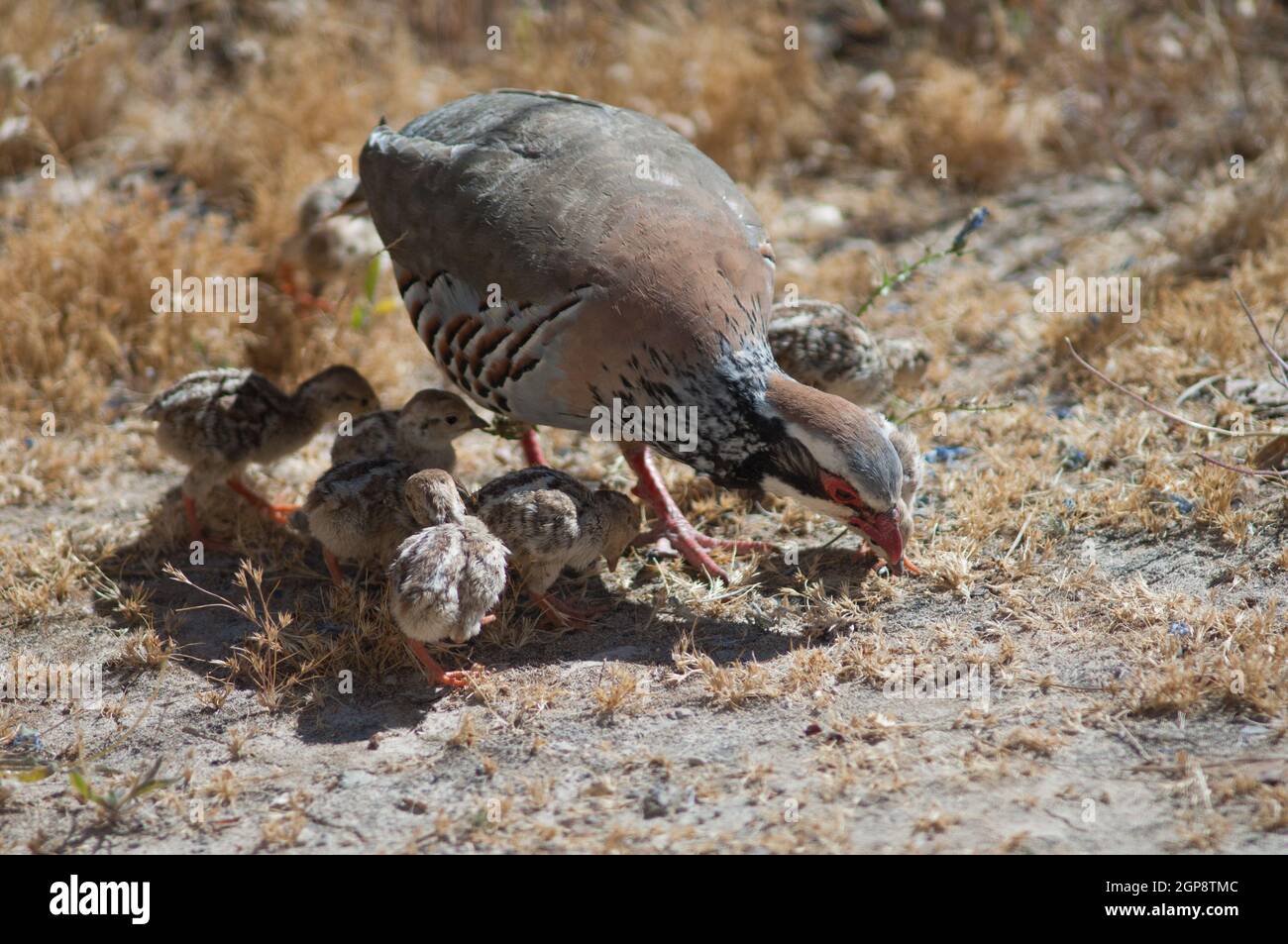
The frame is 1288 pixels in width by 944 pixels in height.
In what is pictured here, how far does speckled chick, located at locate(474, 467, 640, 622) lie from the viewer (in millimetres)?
4961

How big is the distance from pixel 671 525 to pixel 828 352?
1.10m

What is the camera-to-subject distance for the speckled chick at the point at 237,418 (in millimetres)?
5680

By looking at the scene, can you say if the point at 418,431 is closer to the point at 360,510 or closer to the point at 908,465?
the point at 360,510

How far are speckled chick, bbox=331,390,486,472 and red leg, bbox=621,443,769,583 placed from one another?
0.75 m

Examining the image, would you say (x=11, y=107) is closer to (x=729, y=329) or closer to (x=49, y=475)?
(x=49, y=475)

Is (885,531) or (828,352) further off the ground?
(828,352)

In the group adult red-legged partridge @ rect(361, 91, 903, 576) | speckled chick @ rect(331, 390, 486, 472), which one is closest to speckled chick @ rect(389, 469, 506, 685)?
adult red-legged partridge @ rect(361, 91, 903, 576)

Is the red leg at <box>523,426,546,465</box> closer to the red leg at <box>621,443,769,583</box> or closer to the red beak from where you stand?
the red leg at <box>621,443,769,583</box>

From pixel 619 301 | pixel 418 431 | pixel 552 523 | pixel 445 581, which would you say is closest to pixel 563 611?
pixel 552 523

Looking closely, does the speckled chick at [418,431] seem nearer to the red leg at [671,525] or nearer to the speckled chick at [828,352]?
the red leg at [671,525]

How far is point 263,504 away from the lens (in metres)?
6.00

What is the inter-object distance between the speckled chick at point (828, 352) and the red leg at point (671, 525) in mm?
811

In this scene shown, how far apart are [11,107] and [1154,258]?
724 centimetres

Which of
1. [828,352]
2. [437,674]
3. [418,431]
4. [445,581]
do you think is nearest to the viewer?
[445,581]
